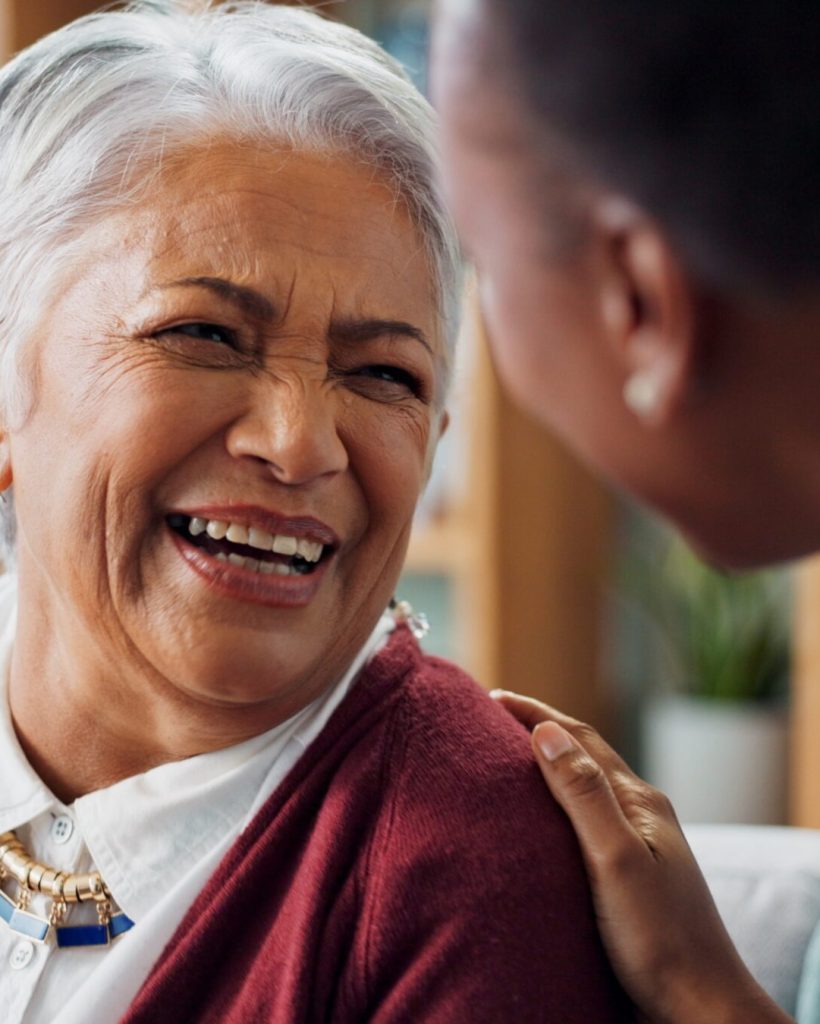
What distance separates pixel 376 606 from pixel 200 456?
218 millimetres

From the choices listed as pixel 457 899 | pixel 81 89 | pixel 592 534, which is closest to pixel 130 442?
pixel 81 89

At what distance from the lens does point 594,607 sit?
373 cm

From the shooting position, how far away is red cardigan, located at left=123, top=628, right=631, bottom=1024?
1.07 metres

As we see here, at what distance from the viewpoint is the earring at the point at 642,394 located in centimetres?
73

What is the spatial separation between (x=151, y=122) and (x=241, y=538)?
36cm

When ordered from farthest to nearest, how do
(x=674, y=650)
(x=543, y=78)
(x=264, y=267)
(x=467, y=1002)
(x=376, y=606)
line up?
(x=674, y=650)
(x=376, y=606)
(x=264, y=267)
(x=467, y=1002)
(x=543, y=78)

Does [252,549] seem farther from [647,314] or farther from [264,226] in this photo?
[647,314]

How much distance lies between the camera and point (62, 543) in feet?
4.06

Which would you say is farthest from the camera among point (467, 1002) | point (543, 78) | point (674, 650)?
point (674, 650)

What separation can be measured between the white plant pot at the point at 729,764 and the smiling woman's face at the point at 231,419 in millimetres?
2328

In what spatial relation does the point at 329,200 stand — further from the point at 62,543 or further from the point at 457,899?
the point at 457,899

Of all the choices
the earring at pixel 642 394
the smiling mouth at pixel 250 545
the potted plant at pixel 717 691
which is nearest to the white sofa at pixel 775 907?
the smiling mouth at pixel 250 545

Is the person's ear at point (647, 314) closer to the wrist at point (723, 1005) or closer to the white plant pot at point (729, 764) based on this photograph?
the wrist at point (723, 1005)

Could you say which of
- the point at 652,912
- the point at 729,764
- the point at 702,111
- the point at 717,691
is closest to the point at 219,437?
the point at 652,912
